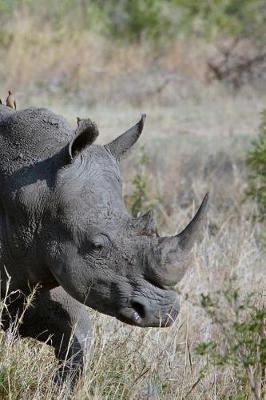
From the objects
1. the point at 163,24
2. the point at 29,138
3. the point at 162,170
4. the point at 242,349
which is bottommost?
the point at 242,349

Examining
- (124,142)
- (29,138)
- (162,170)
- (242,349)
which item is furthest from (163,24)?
(242,349)

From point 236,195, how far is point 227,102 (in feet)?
22.6

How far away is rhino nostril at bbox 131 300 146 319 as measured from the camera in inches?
199

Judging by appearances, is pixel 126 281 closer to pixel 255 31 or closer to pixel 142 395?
pixel 142 395

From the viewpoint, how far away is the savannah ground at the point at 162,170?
545 centimetres

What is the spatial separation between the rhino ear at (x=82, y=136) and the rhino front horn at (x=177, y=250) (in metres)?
0.57

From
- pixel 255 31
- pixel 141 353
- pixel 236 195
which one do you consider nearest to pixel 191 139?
pixel 236 195

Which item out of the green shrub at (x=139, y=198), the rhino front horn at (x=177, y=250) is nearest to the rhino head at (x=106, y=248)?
the rhino front horn at (x=177, y=250)

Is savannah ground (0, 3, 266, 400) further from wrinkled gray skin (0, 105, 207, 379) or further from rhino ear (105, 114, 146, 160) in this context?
rhino ear (105, 114, 146, 160)

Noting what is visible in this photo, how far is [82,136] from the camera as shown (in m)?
5.18

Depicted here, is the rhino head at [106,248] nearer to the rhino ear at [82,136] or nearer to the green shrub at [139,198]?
the rhino ear at [82,136]

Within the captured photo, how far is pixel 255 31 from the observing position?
67.6 ft

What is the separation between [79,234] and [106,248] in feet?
0.47

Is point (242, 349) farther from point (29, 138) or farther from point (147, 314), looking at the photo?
point (29, 138)
